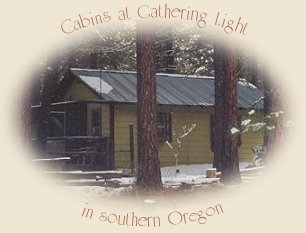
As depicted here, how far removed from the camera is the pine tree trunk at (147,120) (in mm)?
9617

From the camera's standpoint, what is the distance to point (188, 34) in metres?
8.90

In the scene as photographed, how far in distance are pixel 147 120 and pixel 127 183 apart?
4.33 feet

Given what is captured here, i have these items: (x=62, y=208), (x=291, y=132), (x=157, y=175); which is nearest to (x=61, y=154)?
(x=157, y=175)

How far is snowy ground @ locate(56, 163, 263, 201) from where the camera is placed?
8.44 metres

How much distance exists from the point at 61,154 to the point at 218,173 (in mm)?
3654

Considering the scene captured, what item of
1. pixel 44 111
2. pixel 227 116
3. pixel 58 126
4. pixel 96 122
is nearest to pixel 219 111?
pixel 227 116

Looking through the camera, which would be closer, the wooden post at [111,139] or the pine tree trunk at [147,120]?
the pine tree trunk at [147,120]

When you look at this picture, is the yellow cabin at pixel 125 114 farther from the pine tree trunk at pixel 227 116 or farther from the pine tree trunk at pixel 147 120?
the pine tree trunk at pixel 147 120

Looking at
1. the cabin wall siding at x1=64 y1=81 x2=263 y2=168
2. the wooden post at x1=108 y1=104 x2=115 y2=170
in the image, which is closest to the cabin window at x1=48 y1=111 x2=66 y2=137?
the cabin wall siding at x1=64 y1=81 x2=263 y2=168

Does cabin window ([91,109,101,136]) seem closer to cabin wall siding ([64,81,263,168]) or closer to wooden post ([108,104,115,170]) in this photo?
cabin wall siding ([64,81,263,168])

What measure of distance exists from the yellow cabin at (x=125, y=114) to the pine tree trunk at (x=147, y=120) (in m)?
3.07

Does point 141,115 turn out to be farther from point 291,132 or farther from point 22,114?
point 291,132

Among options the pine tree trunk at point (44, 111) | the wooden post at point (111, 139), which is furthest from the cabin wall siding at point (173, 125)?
the pine tree trunk at point (44, 111)

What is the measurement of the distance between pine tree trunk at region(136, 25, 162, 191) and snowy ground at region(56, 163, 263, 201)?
268 millimetres
